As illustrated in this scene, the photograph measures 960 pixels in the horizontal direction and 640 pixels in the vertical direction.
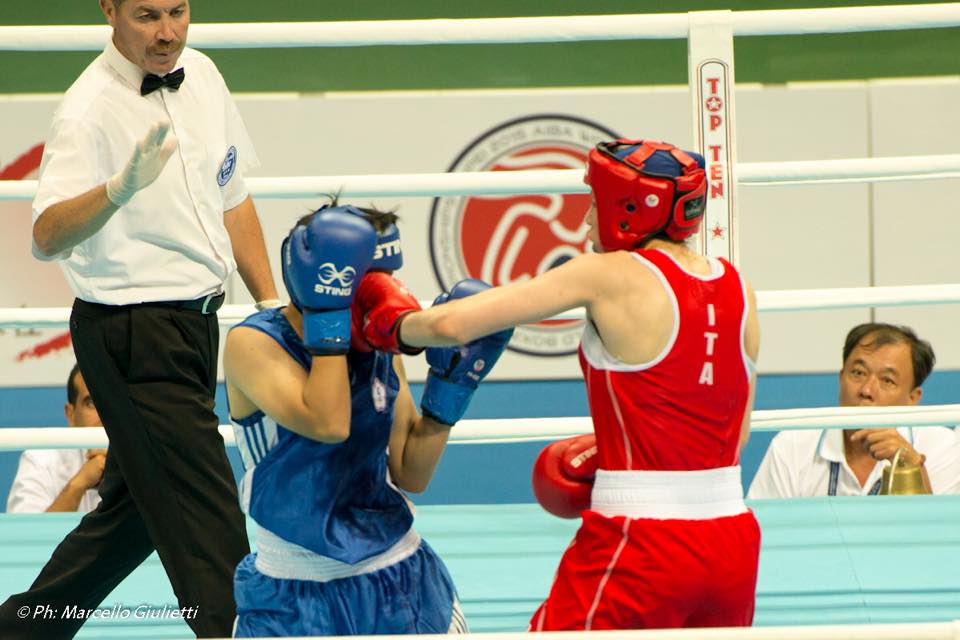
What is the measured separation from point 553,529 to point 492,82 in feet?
10.4

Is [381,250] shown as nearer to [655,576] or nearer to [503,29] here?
[655,576]

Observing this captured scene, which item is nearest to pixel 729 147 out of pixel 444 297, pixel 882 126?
pixel 444 297

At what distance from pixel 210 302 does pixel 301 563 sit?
0.69 metres

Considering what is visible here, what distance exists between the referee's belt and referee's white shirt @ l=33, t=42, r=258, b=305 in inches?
0.7

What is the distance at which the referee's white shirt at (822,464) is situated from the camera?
407cm

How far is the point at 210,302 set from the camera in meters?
2.66

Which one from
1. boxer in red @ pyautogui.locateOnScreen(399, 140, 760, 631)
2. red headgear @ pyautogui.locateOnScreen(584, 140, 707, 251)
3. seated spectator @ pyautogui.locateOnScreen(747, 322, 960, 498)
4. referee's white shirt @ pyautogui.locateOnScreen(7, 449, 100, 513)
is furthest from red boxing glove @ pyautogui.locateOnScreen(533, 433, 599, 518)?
referee's white shirt @ pyautogui.locateOnScreen(7, 449, 100, 513)

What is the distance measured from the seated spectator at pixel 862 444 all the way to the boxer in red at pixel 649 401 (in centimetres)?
200

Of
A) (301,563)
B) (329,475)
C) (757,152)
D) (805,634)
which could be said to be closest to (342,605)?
(301,563)

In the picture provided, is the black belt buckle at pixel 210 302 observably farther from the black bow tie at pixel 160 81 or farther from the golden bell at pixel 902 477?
the golden bell at pixel 902 477

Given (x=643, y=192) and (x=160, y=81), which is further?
(x=160, y=81)

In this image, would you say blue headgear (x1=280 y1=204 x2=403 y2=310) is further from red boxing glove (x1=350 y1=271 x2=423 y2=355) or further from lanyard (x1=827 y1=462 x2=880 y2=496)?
lanyard (x1=827 y1=462 x2=880 y2=496)

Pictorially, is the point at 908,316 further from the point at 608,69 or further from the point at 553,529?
the point at 553,529

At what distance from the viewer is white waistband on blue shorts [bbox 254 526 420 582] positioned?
2.17 meters
